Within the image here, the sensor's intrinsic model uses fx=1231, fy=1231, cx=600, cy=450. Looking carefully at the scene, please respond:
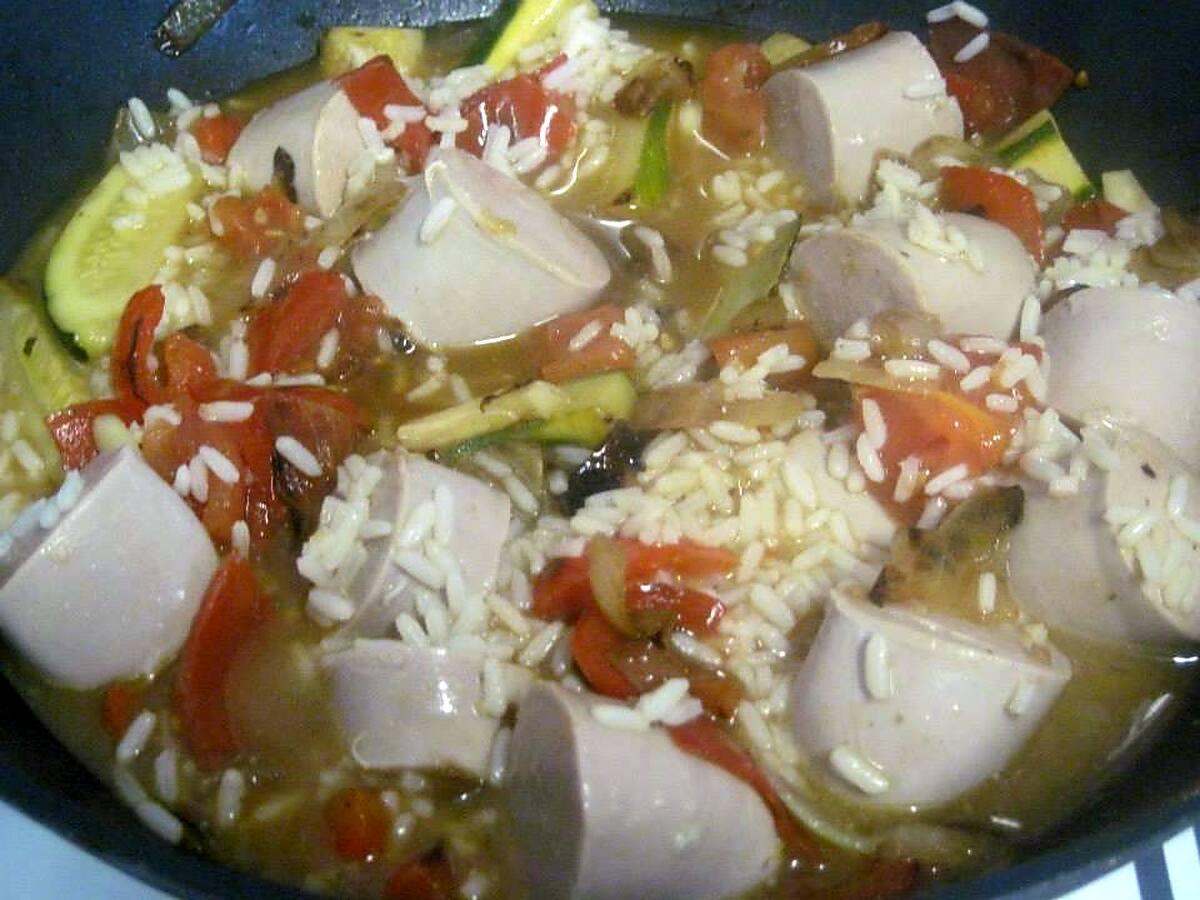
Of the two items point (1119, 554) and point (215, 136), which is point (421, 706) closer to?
point (1119, 554)

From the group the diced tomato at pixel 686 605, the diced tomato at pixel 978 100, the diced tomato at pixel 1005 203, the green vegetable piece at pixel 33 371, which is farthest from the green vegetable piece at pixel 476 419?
the diced tomato at pixel 978 100

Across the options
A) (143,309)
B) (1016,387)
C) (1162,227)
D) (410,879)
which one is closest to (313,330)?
(143,309)

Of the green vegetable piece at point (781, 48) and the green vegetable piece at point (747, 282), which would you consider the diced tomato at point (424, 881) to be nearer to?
the green vegetable piece at point (747, 282)

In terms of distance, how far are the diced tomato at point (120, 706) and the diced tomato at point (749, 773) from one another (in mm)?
1193

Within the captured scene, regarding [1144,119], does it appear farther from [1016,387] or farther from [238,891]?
[238,891]

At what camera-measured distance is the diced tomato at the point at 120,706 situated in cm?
267

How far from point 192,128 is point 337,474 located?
1440mm

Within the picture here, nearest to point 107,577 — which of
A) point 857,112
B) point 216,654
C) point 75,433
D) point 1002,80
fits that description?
Answer: point 216,654

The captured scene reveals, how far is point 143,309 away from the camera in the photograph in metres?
3.21

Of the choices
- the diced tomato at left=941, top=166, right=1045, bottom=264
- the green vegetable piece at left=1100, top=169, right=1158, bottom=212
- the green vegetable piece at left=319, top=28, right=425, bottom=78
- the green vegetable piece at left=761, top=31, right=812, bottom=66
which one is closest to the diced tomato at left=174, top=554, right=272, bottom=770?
the green vegetable piece at left=319, top=28, right=425, bottom=78

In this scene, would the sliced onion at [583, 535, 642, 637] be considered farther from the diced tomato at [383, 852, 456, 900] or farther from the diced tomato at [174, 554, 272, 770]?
the diced tomato at [174, 554, 272, 770]

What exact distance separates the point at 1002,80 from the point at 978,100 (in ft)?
0.31

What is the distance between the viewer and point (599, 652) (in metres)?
2.63

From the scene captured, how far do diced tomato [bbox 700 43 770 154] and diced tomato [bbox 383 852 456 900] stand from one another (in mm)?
2336
